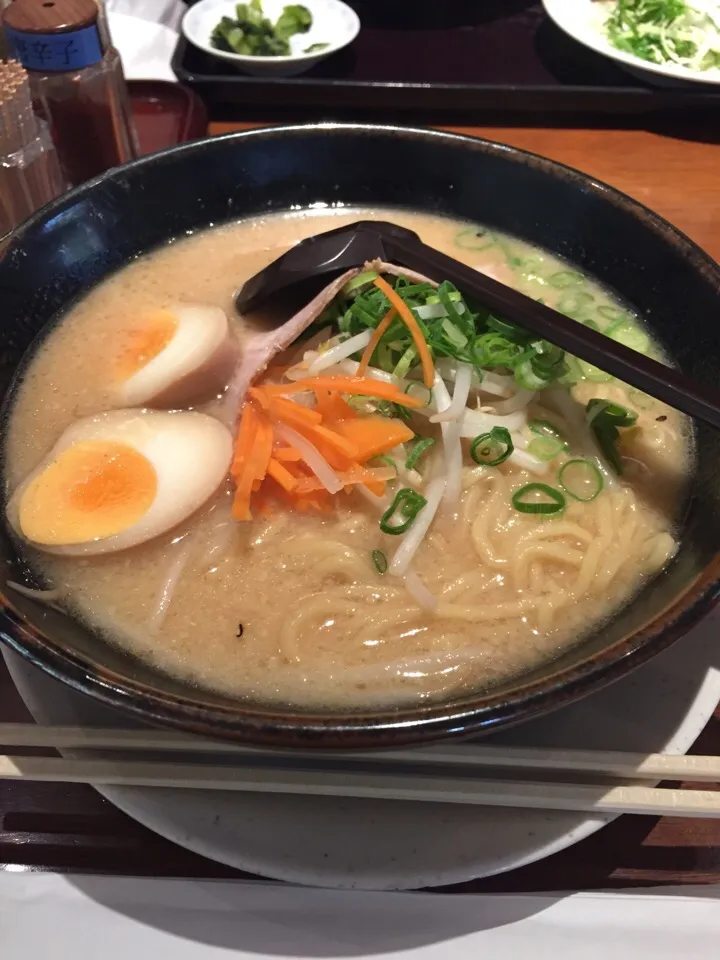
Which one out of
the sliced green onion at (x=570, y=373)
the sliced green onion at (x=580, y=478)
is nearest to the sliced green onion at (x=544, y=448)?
the sliced green onion at (x=580, y=478)

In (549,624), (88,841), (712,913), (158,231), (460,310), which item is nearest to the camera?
(712,913)

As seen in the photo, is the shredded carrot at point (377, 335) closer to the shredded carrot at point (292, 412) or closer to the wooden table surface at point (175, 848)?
the shredded carrot at point (292, 412)

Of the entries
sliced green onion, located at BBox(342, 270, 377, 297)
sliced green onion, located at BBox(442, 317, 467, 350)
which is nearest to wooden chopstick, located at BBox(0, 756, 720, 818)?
sliced green onion, located at BBox(442, 317, 467, 350)

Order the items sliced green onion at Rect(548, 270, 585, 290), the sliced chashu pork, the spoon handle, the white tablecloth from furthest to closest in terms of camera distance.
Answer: sliced green onion at Rect(548, 270, 585, 290) < the sliced chashu pork < the spoon handle < the white tablecloth

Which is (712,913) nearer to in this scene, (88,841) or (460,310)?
(88,841)

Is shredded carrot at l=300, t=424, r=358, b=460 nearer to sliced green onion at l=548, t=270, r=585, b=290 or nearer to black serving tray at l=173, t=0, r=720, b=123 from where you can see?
sliced green onion at l=548, t=270, r=585, b=290

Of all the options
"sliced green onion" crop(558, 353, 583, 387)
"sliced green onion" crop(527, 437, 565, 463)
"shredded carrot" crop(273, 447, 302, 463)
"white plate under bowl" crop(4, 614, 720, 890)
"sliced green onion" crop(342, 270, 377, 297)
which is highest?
"sliced green onion" crop(342, 270, 377, 297)

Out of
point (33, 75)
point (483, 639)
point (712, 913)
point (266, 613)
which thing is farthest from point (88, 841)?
point (33, 75)
